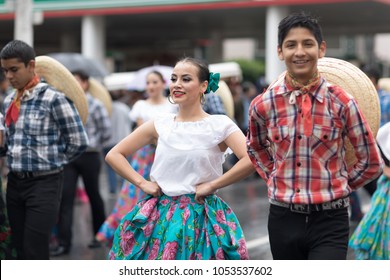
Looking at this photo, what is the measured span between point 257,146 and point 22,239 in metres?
2.33

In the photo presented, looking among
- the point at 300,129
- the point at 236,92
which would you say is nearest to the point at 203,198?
the point at 300,129

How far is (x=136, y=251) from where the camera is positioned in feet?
15.6

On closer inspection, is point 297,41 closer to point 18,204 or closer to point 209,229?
point 209,229

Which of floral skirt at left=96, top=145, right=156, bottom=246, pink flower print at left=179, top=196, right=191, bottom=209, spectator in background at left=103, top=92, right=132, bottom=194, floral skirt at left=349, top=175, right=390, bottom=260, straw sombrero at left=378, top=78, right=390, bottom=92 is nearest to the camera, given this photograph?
pink flower print at left=179, top=196, right=191, bottom=209

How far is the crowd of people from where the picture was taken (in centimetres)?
406

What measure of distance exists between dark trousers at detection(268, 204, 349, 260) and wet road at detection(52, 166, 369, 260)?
10.7 feet

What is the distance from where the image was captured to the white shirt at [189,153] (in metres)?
4.75

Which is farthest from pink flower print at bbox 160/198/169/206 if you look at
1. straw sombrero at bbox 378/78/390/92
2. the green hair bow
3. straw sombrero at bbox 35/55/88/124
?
straw sombrero at bbox 378/78/390/92

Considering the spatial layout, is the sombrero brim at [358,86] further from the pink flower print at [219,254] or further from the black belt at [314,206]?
the pink flower print at [219,254]

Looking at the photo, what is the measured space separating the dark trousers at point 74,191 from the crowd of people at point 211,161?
224 centimetres

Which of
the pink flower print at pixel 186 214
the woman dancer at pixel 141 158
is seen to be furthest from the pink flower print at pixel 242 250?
the woman dancer at pixel 141 158

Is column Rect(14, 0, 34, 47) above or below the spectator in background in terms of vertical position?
above

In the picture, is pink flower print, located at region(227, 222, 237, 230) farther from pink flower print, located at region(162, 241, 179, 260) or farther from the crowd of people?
pink flower print, located at region(162, 241, 179, 260)

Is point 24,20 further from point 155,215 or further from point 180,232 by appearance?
point 180,232
